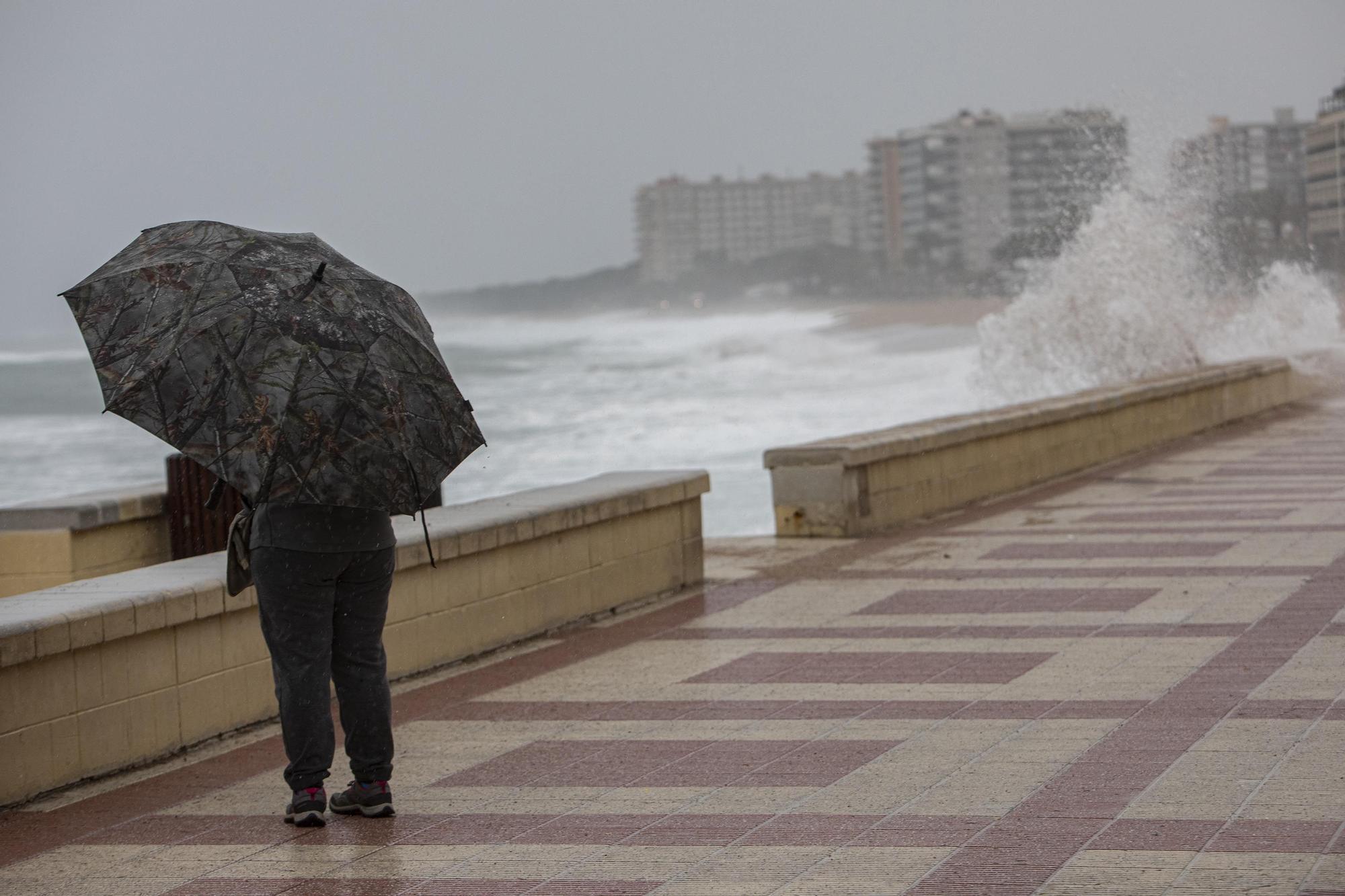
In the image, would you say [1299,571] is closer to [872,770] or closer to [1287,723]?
[1287,723]

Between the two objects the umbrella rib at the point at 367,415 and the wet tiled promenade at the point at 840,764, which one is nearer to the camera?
the wet tiled promenade at the point at 840,764

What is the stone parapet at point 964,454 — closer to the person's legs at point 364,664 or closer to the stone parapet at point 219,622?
the stone parapet at point 219,622

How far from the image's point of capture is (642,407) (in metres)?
55.5

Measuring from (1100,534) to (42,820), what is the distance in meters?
7.45

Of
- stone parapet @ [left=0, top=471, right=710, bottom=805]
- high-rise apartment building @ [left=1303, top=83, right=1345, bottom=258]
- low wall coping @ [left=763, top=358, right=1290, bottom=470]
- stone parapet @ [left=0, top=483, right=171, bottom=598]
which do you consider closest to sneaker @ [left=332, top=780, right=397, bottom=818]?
stone parapet @ [left=0, top=471, right=710, bottom=805]

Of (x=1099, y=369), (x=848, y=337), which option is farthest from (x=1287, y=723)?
(x=848, y=337)

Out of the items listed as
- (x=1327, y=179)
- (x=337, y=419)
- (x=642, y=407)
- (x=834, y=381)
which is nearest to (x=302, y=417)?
(x=337, y=419)

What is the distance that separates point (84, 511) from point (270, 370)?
4430 mm

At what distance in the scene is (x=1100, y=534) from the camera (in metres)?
10.9

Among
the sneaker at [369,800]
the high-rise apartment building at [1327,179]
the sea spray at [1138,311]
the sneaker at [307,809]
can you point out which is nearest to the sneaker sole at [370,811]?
the sneaker at [369,800]

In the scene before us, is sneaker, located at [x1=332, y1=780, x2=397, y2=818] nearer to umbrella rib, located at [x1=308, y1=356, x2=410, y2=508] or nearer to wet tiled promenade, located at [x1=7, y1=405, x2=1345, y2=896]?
wet tiled promenade, located at [x1=7, y1=405, x2=1345, y2=896]

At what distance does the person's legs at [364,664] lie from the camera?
4961mm

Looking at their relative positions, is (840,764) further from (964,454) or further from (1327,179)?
(1327,179)

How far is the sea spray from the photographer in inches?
1089
